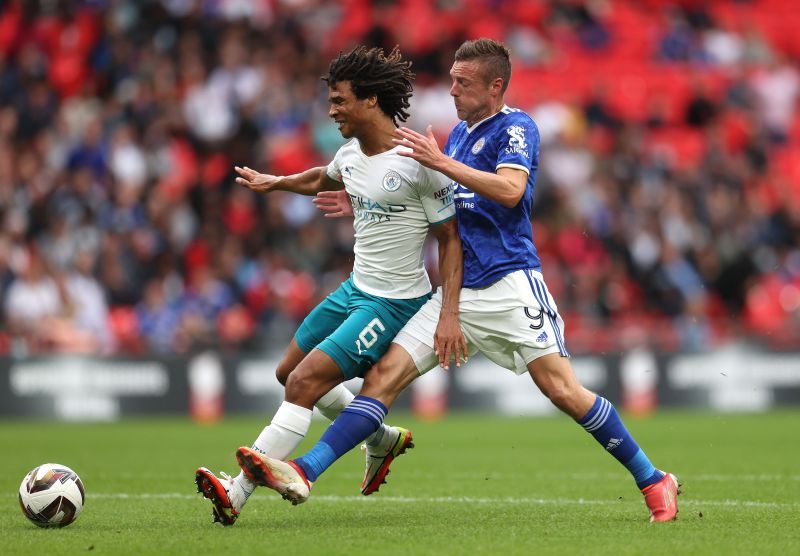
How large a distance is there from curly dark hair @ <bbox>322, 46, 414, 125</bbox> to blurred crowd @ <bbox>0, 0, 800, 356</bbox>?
361 inches

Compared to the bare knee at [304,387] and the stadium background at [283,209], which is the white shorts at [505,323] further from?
the stadium background at [283,209]

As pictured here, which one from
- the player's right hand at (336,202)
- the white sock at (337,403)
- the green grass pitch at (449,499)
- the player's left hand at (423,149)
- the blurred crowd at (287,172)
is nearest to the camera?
the green grass pitch at (449,499)

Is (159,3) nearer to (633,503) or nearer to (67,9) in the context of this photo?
(67,9)

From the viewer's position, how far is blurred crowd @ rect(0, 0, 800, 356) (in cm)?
1633

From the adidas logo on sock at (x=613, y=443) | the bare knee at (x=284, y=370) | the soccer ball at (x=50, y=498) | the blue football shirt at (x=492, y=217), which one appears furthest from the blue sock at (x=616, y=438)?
Result: the soccer ball at (x=50, y=498)

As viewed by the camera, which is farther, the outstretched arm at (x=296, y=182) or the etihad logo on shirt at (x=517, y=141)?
the outstretched arm at (x=296, y=182)

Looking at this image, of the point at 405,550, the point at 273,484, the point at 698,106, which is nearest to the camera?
the point at 405,550

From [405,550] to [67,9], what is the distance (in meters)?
15.3

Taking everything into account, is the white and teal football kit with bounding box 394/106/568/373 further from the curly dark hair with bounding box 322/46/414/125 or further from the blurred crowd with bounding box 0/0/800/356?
the blurred crowd with bounding box 0/0/800/356

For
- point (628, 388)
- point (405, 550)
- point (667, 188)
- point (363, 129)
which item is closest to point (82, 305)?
point (628, 388)

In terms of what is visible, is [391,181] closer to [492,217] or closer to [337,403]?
[492,217]

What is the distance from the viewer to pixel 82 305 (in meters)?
15.8

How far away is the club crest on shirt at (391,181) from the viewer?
691cm

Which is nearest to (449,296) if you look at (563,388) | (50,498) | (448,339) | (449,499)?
(448,339)
